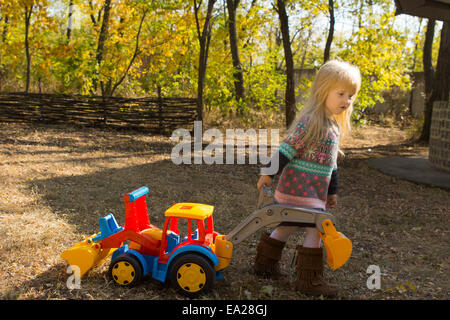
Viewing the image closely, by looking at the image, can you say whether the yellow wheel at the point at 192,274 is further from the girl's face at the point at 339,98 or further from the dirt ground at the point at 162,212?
the girl's face at the point at 339,98

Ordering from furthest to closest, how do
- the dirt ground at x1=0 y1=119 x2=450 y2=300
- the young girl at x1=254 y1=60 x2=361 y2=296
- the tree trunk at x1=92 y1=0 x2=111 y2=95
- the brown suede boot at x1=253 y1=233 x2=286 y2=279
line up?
the tree trunk at x1=92 y1=0 x2=111 y2=95, the brown suede boot at x1=253 y1=233 x2=286 y2=279, the dirt ground at x1=0 y1=119 x2=450 y2=300, the young girl at x1=254 y1=60 x2=361 y2=296

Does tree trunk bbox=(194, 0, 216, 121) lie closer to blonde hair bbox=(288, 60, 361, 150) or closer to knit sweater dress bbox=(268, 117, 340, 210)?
blonde hair bbox=(288, 60, 361, 150)

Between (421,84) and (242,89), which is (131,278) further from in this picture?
(421,84)

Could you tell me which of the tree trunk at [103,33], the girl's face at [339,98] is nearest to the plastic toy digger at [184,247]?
the girl's face at [339,98]

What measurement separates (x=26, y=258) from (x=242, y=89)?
8882mm

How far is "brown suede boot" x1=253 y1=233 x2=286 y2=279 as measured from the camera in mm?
2861

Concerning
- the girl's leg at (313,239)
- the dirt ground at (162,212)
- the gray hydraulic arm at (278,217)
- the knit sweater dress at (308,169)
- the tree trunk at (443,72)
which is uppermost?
the tree trunk at (443,72)

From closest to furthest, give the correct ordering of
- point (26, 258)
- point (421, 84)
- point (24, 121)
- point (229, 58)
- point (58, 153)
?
1. point (26, 258)
2. point (58, 153)
3. point (24, 121)
4. point (229, 58)
5. point (421, 84)

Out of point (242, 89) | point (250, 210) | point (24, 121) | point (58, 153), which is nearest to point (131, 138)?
point (58, 153)

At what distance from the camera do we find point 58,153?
6859 millimetres

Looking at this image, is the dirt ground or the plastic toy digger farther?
the dirt ground

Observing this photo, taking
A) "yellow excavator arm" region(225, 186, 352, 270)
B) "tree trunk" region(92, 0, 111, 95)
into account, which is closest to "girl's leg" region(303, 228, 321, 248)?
"yellow excavator arm" region(225, 186, 352, 270)

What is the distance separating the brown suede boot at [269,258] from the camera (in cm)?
286

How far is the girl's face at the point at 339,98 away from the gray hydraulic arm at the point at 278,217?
0.66 m
